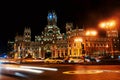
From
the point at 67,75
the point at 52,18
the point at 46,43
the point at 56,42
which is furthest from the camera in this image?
the point at 52,18

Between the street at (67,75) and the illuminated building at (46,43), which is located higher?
the illuminated building at (46,43)

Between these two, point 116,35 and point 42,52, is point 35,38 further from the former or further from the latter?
point 116,35

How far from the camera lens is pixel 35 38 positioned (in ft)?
607

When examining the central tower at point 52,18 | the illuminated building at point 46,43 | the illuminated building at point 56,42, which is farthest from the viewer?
the central tower at point 52,18

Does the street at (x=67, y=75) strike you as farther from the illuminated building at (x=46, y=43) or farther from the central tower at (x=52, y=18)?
the central tower at (x=52, y=18)

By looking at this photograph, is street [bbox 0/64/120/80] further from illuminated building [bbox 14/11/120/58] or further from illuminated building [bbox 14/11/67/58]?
illuminated building [bbox 14/11/67/58]

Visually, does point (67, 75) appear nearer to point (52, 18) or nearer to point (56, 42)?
point (56, 42)

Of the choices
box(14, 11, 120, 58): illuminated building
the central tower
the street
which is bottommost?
the street

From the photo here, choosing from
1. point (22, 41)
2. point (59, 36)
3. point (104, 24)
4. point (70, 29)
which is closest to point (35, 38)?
point (22, 41)

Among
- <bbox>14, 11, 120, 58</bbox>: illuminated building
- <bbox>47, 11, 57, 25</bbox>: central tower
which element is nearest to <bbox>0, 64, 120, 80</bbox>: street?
<bbox>14, 11, 120, 58</bbox>: illuminated building

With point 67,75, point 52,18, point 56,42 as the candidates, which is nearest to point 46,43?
point 56,42

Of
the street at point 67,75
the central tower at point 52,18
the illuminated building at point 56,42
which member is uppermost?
the central tower at point 52,18

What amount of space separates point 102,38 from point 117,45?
374 inches

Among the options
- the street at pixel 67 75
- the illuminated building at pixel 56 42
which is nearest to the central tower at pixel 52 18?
the illuminated building at pixel 56 42
